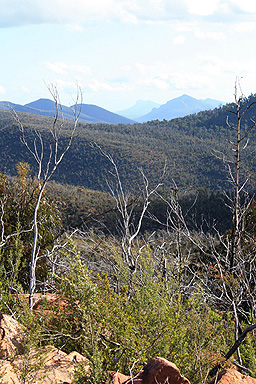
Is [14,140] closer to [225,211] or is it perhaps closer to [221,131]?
[221,131]

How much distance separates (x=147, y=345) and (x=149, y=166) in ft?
168

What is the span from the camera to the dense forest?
2.45 meters

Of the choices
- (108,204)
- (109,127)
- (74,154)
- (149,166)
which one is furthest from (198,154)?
(109,127)

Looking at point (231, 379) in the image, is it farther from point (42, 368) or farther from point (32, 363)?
point (32, 363)

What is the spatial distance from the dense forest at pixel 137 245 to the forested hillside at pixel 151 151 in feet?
0.87

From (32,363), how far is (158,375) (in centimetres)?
81

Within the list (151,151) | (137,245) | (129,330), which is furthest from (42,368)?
(151,151)

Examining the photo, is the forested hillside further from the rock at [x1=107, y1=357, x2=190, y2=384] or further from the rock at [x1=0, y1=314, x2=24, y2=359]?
the rock at [x1=107, y1=357, x2=190, y2=384]

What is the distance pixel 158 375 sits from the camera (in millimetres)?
2127

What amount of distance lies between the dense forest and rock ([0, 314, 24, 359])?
5.8 inches

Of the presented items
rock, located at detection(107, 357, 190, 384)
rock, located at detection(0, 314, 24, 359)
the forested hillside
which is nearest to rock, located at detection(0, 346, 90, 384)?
rock, located at detection(0, 314, 24, 359)

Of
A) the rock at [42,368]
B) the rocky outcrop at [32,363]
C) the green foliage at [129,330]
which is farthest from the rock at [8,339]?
the green foliage at [129,330]

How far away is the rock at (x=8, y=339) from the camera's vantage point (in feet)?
8.27

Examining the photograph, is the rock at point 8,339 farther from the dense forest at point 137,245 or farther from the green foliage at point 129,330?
the green foliage at point 129,330
